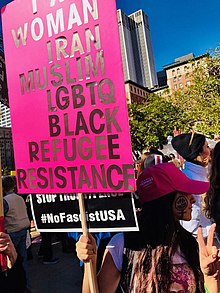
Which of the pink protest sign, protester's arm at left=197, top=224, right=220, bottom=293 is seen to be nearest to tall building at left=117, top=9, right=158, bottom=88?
the pink protest sign

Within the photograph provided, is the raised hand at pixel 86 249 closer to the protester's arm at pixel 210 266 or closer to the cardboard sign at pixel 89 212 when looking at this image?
the cardboard sign at pixel 89 212

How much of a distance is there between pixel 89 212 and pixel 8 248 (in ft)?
1.62

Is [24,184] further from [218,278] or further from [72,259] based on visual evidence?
Answer: [72,259]

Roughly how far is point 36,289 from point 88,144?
148 inches

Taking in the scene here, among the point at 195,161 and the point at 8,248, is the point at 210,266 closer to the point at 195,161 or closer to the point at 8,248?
the point at 8,248

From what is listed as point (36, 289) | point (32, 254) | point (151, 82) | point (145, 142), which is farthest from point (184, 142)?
point (151, 82)

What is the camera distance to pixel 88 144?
1.79m

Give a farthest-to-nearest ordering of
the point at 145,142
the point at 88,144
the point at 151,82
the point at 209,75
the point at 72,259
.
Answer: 1. the point at 151,82
2. the point at 145,142
3. the point at 209,75
4. the point at 72,259
5. the point at 88,144

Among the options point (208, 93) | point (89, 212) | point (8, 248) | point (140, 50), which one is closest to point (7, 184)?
point (8, 248)

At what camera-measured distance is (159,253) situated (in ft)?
5.49

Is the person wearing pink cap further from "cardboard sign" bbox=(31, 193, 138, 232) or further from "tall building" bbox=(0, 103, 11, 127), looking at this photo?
"tall building" bbox=(0, 103, 11, 127)

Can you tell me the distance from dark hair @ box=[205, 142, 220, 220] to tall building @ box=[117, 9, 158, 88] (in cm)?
13570

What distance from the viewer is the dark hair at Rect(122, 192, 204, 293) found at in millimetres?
1645

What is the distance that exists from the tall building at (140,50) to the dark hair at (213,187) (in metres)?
136
